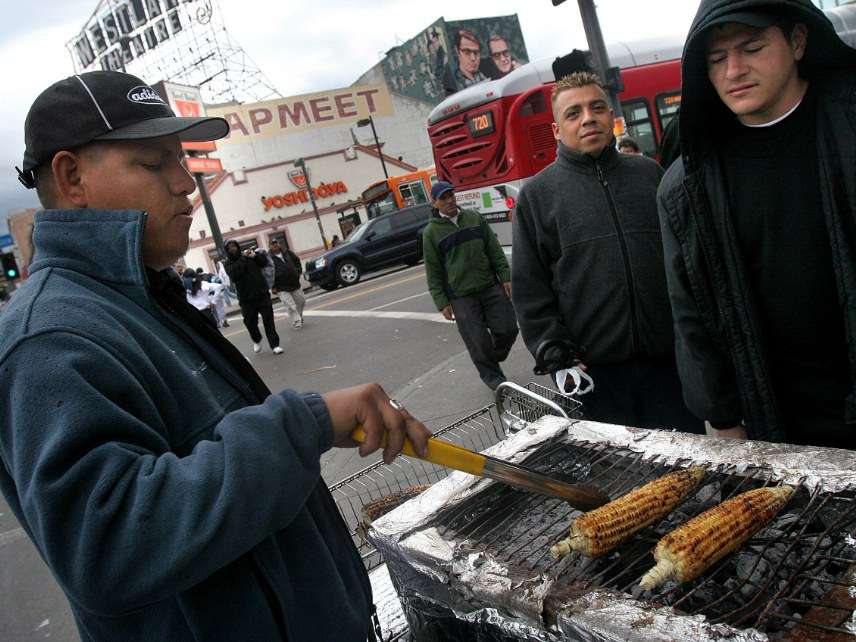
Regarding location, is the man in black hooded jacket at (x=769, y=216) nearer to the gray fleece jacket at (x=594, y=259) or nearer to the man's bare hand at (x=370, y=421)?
the gray fleece jacket at (x=594, y=259)

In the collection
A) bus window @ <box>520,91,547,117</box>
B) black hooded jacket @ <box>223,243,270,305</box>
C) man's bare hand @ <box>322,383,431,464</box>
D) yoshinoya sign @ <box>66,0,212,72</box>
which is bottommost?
man's bare hand @ <box>322,383,431,464</box>

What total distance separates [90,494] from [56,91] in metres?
0.89

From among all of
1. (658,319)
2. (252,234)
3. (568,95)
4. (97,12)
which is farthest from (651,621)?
(97,12)

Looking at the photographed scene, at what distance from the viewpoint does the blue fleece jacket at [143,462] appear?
3.47ft

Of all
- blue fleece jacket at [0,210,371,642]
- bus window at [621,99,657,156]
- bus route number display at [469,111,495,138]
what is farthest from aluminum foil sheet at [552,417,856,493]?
bus window at [621,99,657,156]

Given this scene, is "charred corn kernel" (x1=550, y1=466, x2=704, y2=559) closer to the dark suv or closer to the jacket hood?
the jacket hood

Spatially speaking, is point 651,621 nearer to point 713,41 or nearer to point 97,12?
point 713,41

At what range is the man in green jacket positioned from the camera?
20.6ft

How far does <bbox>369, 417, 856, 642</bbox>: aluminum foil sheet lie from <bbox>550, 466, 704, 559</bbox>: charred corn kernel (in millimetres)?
126

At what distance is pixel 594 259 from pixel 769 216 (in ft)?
3.49

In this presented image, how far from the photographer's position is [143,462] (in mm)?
1111

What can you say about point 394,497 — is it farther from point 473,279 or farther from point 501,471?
point 473,279

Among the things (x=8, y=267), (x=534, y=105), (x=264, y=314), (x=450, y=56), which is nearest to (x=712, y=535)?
(x=264, y=314)

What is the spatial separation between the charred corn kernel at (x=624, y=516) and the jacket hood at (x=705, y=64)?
1.13m
